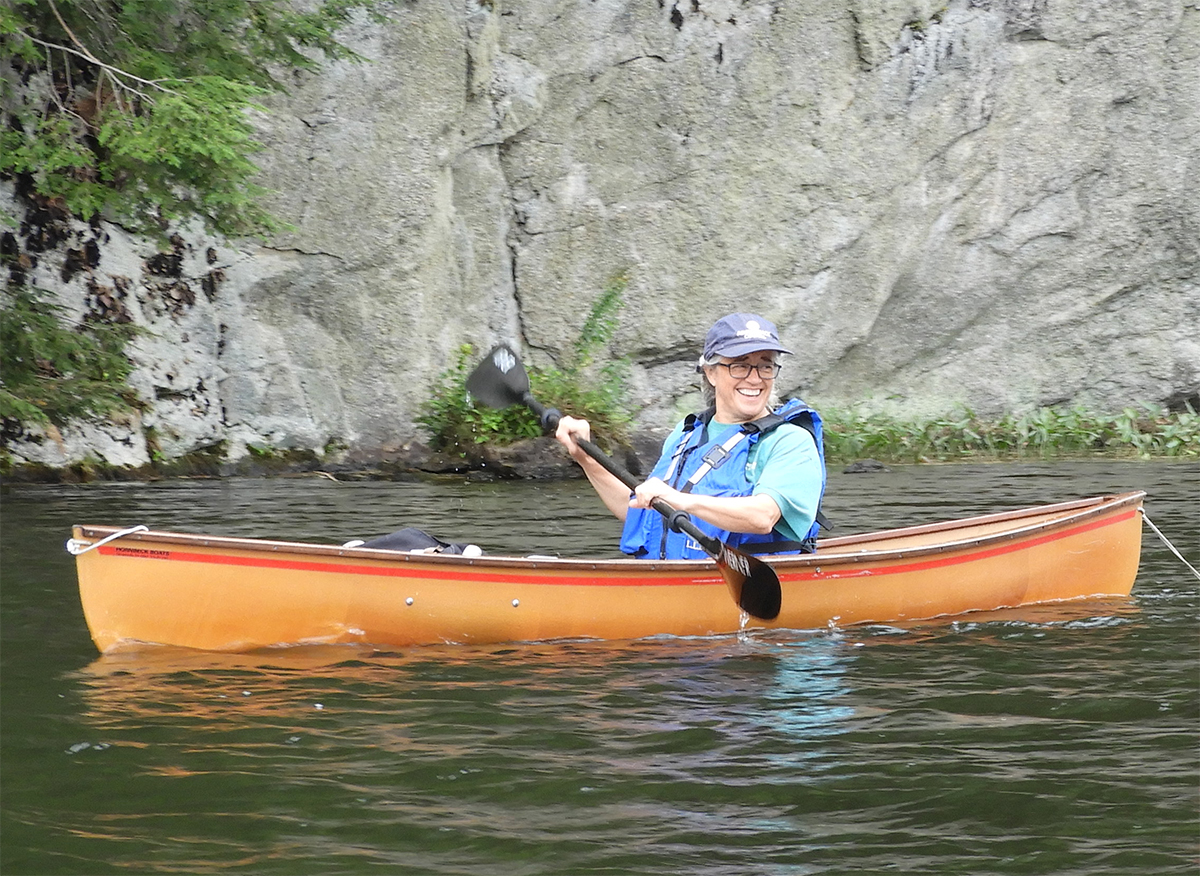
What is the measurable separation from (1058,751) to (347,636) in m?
2.77

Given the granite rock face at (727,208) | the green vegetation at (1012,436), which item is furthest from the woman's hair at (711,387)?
the green vegetation at (1012,436)

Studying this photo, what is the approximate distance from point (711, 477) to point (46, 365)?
25.2 feet

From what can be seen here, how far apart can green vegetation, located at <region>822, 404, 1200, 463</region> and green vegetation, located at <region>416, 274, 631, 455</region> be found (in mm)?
2800

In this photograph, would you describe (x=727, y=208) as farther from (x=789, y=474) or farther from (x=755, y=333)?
(x=789, y=474)

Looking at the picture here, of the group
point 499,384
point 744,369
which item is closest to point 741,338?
point 744,369

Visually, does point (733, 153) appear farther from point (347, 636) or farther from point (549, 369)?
point (347, 636)

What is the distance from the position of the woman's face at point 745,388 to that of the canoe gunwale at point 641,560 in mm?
632

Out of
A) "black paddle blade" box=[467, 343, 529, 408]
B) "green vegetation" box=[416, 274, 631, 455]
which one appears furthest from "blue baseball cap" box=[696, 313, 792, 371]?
"green vegetation" box=[416, 274, 631, 455]

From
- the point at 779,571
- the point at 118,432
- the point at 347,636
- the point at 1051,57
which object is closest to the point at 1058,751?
the point at 779,571

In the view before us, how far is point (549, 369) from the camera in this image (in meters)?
14.4

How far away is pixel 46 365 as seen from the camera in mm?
11180

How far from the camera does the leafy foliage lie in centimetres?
905

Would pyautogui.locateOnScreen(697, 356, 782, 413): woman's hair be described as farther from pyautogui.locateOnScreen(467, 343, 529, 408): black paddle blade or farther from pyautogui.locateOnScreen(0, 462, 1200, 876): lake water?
pyautogui.locateOnScreen(467, 343, 529, 408): black paddle blade

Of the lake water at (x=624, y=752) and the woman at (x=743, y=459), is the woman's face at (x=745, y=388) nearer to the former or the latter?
the woman at (x=743, y=459)
